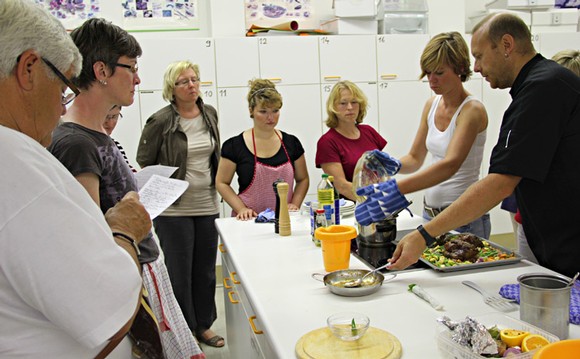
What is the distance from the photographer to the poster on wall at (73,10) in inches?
163

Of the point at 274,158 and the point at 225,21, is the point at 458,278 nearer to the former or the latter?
the point at 274,158

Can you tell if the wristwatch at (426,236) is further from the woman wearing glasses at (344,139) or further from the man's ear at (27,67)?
the woman wearing glasses at (344,139)

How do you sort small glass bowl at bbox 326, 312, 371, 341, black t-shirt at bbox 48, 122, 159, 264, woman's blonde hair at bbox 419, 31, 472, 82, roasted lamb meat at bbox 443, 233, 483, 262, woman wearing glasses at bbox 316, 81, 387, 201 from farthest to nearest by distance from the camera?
woman wearing glasses at bbox 316, 81, 387, 201 → woman's blonde hair at bbox 419, 31, 472, 82 → roasted lamb meat at bbox 443, 233, 483, 262 → black t-shirt at bbox 48, 122, 159, 264 → small glass bowl at bbox 326, 312, 371, 341

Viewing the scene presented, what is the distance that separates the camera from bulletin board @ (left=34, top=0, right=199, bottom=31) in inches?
164

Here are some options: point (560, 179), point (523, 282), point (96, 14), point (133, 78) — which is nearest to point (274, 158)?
point (133, 78)

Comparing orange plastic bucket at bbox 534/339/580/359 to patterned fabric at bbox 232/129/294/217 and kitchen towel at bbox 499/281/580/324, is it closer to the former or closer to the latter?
kitchen towel at bbox 499/281/580/324

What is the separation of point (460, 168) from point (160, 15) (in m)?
3.11

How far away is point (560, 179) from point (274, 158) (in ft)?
5.50

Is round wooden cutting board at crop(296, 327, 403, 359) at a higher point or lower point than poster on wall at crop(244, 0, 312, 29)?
lower

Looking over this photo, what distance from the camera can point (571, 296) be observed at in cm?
125

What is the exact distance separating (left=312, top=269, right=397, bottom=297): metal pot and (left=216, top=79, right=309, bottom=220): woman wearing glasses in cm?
128

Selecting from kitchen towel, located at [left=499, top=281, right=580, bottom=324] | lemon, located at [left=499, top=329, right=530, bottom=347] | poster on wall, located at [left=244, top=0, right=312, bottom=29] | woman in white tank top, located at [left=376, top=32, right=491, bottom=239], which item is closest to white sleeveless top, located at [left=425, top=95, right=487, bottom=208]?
woman in white tank top, located at [left=376, top=32, right=491, bottom=239]

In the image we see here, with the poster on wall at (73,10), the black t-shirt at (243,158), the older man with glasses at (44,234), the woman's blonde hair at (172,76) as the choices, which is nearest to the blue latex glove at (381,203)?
the older man with glasses at (44,234)

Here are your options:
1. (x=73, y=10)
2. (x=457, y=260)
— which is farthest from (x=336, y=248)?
(x=73, y=10)
